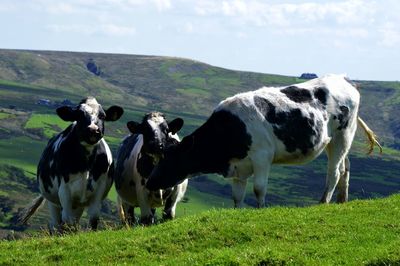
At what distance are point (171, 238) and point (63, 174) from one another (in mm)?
4329

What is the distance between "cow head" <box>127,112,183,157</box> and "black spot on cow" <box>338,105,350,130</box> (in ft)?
19.2

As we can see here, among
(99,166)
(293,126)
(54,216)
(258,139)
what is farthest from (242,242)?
(54,216)

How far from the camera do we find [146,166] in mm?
20812

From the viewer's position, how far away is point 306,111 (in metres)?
21.7

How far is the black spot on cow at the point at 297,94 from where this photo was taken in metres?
21.8

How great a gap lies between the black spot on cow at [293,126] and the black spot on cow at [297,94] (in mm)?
477

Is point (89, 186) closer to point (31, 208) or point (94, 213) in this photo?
point (94, 213)

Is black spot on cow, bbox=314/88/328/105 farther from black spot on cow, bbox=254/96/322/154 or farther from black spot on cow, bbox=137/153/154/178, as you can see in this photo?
black spot on cow, bbox=137/153/154/178

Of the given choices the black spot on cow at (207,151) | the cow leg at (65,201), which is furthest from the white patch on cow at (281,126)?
the cow leg at (65,201)


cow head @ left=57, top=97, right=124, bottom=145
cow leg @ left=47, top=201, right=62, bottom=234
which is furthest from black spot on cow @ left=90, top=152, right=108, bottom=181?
cow leg @ left=47, top=201, right=62, bottom=234

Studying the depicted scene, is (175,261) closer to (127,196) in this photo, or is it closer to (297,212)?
(297,212)

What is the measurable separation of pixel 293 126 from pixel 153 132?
4.40 m

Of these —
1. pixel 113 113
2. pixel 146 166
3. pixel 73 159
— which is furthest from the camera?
pixel 146 166

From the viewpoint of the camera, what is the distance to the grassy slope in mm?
14844
